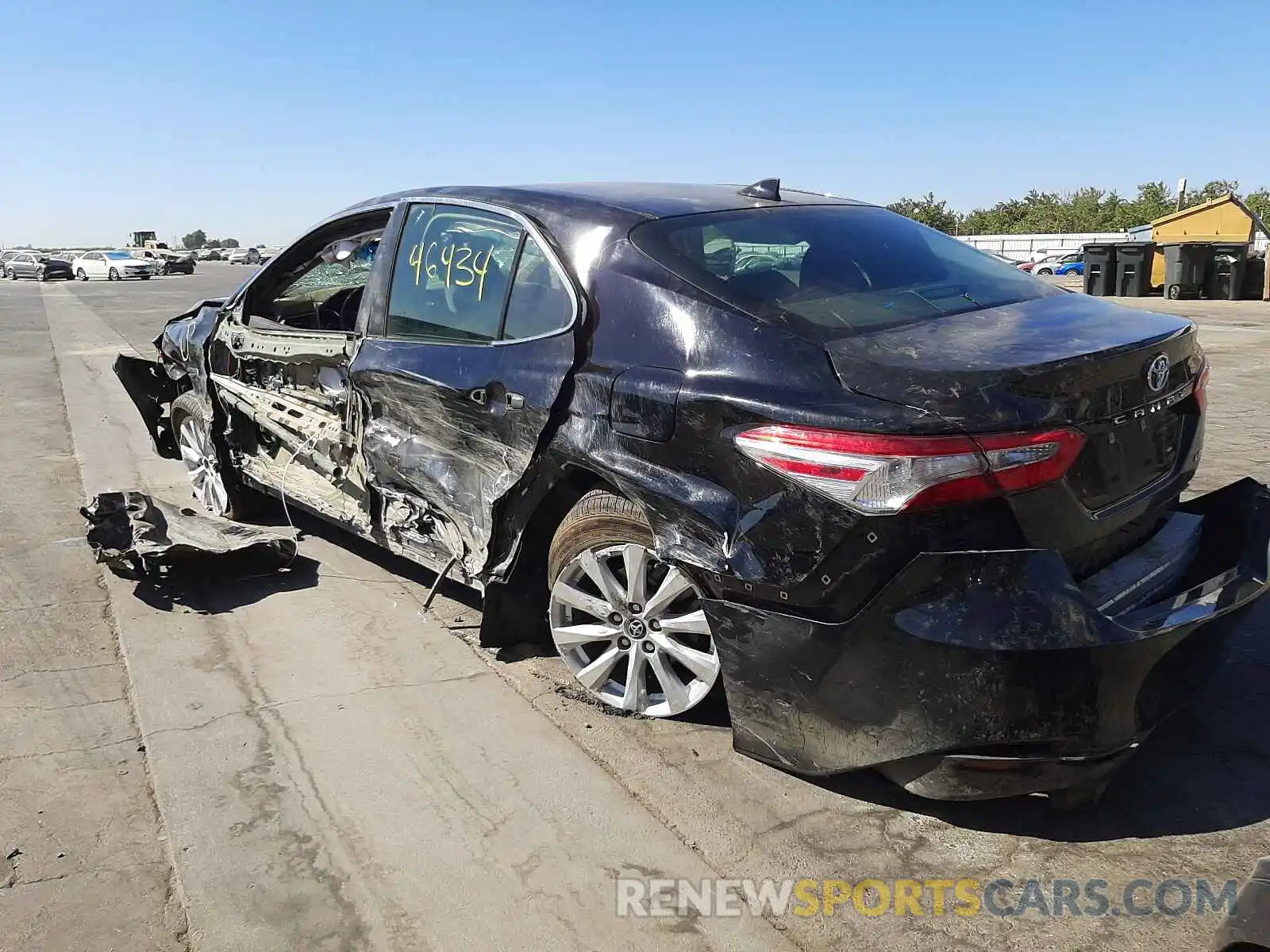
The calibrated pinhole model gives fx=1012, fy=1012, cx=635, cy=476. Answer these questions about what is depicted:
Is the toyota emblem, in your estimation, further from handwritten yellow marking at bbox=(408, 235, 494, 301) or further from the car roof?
handwritten yellow marking at bbox=(408, 235, 494, 301)

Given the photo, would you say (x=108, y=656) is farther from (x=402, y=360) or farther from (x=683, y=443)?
(x=683, y=443)

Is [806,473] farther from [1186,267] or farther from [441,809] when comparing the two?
[1186,267]

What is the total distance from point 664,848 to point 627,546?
922 millimetres

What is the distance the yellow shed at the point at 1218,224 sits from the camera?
2437 centimetres

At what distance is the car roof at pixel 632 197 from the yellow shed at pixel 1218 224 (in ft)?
76.0

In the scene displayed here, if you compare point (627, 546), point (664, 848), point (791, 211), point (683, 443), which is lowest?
point (664, 848)

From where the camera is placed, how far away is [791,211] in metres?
3.80

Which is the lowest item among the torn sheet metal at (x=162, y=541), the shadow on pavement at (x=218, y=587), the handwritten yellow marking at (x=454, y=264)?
the shadow on pavement at (x=218, y=587)

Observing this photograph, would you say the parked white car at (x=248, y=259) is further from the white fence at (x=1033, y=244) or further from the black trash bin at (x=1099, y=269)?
the black trash bin at (x=1099, y=269)

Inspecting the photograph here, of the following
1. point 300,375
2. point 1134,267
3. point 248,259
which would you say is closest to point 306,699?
point 300,375

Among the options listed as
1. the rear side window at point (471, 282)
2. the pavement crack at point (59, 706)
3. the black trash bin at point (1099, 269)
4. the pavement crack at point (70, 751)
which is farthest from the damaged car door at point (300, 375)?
the black trash bin at point (1099, 269)

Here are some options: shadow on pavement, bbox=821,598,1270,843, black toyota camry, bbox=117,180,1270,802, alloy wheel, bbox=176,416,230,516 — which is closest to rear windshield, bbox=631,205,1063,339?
black toyota camry, bbox=117,180,1270,802

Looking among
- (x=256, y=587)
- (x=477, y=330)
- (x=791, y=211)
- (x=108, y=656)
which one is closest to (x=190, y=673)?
(x=108, y=656)

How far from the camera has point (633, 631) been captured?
10.9 ft
